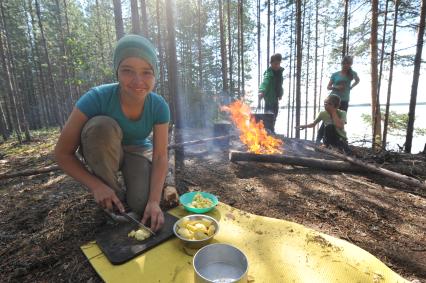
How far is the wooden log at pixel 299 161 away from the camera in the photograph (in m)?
4.03

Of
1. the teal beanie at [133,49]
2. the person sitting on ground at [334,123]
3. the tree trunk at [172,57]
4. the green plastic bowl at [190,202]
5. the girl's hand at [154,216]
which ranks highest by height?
the tree trunk at [172,57]

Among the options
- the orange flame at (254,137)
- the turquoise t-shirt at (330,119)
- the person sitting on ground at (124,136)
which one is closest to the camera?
the person sitting on ground at (124,136)

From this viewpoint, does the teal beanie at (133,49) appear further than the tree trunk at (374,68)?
No

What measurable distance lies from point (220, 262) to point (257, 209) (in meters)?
1.20

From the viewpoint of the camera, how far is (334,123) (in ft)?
17.9

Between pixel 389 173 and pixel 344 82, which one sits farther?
pixel 344 82

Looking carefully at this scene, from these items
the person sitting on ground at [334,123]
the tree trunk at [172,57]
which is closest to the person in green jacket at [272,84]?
the person sitting on ground at [334,123]

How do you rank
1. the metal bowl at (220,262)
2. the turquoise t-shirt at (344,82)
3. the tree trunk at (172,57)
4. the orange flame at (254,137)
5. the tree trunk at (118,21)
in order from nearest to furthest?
the metal bowl at (220,262), the orange flame at (254,137), the turquoise t-shirt at (344,82), the tree trunk at (118,21), the tree trunk at (172,57)

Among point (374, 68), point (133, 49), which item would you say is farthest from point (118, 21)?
point (374, 68)

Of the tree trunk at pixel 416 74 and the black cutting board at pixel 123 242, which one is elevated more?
the tree trunk at pixel 416 74

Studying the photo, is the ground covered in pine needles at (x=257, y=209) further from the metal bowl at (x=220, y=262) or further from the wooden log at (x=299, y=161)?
the metal bowl at (x=220, y=262)

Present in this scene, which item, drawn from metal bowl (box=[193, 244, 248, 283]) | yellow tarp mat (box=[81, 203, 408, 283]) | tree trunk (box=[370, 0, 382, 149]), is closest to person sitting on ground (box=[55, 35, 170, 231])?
yellow tarp mat (box=[81, 203, 408, 283])

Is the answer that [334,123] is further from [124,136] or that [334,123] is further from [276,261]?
[124,136]

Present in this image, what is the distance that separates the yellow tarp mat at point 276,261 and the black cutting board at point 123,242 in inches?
1.8
